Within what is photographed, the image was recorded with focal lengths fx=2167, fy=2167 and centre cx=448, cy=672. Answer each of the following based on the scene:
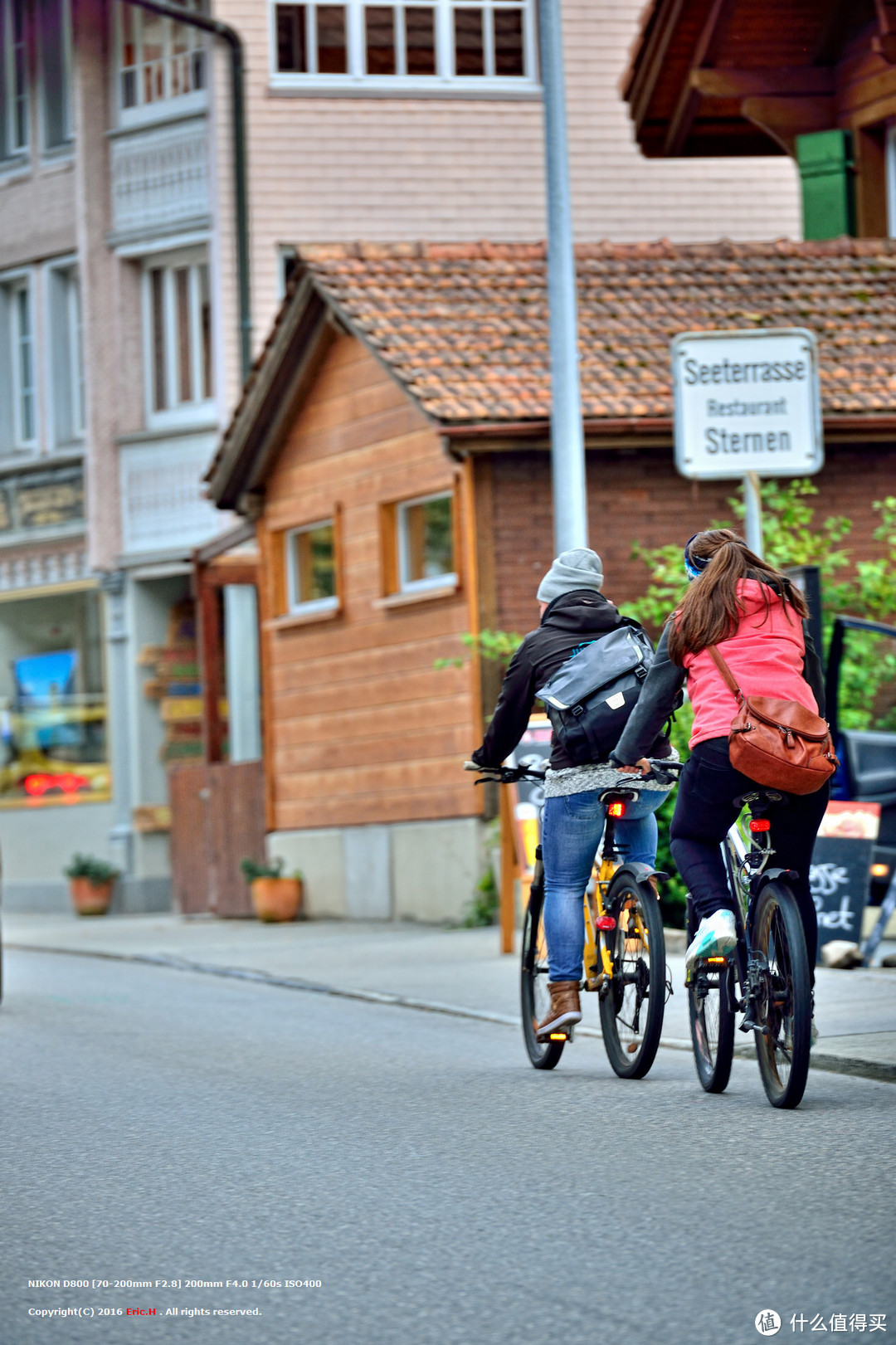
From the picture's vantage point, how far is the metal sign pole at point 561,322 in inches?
498

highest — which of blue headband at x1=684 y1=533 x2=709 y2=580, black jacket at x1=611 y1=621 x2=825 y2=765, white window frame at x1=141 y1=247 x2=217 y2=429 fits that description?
white window frame at x1=141 y1=247 x2=217 y2=429

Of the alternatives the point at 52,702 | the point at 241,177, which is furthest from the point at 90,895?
the point at 241,177

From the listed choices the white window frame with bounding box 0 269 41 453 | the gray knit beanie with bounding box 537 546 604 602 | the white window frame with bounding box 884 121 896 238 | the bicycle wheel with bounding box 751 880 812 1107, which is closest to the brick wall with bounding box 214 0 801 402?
the white window frame with bounding box 0 269 41 453

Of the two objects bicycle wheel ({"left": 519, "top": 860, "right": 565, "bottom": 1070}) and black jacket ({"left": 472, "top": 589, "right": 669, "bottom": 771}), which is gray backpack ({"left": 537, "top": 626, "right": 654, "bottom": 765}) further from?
bicycle wheel ({"left": 519, "top": 860, "right": 565, "bottom": 1070})

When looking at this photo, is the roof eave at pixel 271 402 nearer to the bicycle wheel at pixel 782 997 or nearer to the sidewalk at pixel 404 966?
the sidewalk at pixel 404 966

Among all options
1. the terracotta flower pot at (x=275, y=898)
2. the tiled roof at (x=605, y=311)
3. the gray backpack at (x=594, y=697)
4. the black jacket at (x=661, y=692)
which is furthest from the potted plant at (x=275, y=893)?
the black jacket at (x=661, y=692)

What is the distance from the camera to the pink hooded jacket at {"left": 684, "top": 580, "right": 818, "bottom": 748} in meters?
6.80

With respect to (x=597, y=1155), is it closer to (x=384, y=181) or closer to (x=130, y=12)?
(x=384, y=181)

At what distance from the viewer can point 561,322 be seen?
12781 millimetres

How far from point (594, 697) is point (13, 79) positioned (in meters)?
20.3

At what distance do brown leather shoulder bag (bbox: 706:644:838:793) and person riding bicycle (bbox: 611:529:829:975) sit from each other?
0.28 feet

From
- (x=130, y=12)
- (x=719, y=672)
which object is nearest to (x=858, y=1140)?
(x=719, y=672)

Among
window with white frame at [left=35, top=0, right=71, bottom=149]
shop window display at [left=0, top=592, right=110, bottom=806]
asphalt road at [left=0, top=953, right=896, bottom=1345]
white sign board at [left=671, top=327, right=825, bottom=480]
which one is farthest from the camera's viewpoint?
shop window display at [left=0, top=592, right=110, bottom=806]

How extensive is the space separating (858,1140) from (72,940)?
1289cm
